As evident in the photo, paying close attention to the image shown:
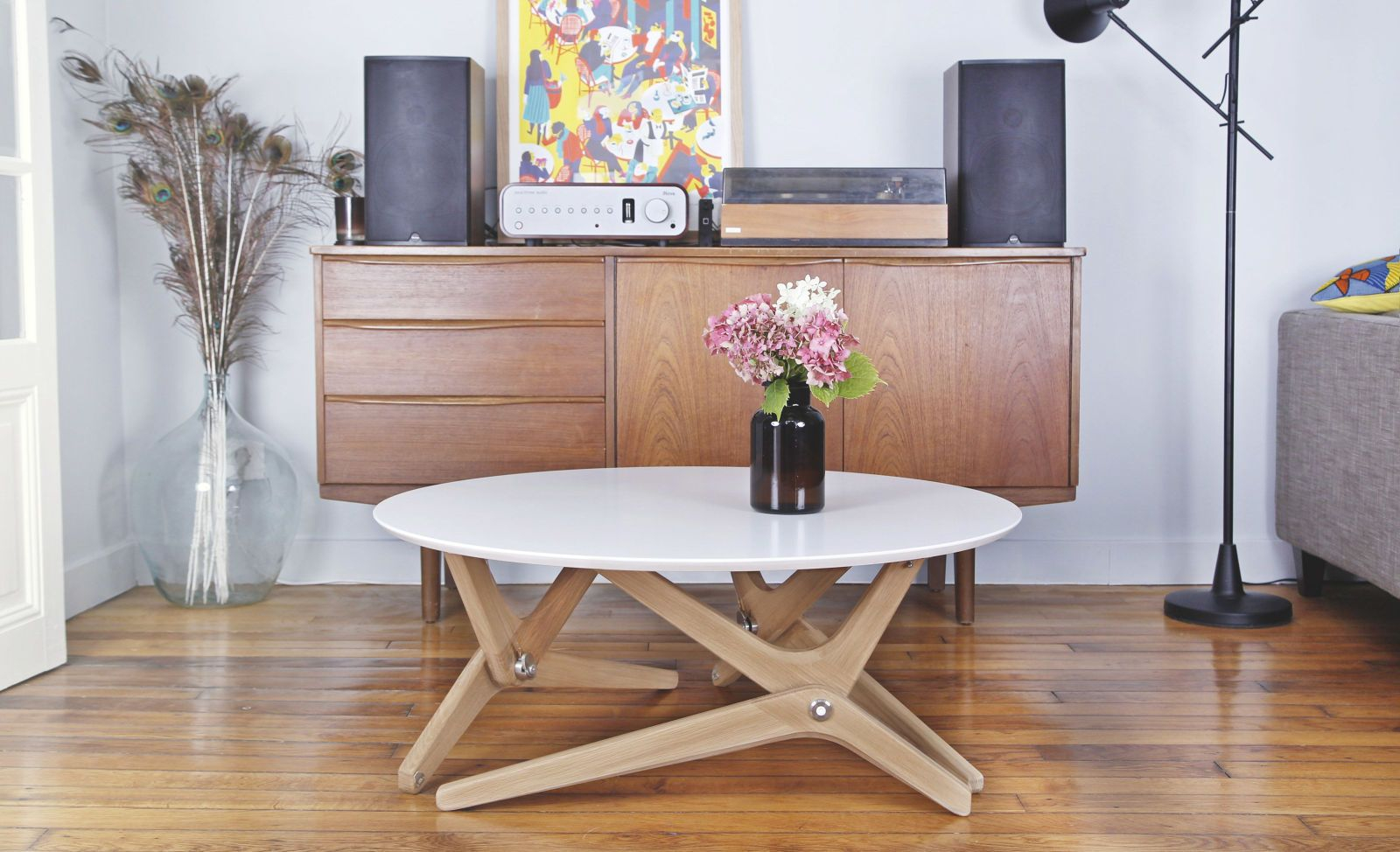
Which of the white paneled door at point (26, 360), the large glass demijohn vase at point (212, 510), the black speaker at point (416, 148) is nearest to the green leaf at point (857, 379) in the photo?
the black speaker at point (416, 148)

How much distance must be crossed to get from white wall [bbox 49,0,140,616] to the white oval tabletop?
4.31 ft

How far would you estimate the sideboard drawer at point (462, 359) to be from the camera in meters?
2.69

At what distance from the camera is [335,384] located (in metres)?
2.70

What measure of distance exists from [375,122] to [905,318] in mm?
1299

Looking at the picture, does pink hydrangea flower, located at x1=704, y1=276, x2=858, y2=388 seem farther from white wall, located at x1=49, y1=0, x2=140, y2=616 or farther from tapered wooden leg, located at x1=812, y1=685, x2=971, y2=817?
white wall, located at x1=49, y1=0, x2=140, y2=616

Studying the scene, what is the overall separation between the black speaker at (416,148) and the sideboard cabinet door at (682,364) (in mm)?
435

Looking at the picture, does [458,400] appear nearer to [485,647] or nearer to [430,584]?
[430,584]

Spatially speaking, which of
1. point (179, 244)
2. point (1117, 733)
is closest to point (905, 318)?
point (1117, 733)

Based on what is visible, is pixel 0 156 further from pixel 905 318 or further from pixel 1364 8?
→ pixel 1364 8

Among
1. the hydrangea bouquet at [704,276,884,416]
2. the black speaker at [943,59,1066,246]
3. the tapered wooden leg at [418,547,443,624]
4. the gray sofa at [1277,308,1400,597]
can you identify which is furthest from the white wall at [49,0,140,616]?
the gray sofa at [1277,308,1400,597]

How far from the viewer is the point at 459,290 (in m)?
2.68

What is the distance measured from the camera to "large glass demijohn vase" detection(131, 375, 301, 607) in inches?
110

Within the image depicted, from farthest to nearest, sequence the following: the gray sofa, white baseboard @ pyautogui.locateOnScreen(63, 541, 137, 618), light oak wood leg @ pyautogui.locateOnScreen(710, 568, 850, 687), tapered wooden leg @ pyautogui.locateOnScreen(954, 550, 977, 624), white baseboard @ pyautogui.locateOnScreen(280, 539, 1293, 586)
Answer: white baseboard @ pyautogui.locateOnScreen(280, 539, 1293, 586)
white baseboard @ pyautogui.locateOnScreen(63, 541, 137, 618)
tapered wooden leg @ pyautogui.locateOnScreen(954, 550, 977, 624)
the gray sofa
light oak wood leg @ pyautogui.locateOnScreen(710, 568, 850, 687)

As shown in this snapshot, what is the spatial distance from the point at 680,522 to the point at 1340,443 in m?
1.72
